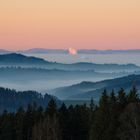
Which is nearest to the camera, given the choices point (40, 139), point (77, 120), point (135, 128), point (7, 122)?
point (135, 128)

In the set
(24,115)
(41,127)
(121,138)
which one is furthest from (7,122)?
(121,138)

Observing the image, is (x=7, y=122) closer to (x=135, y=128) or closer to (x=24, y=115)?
(x=24, y=115)

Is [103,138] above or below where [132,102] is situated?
below

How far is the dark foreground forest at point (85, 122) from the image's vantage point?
2322 inches

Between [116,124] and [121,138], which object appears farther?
[116,124]

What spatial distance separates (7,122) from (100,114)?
31.6 m

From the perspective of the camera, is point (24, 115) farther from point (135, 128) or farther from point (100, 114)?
point (135, 128)

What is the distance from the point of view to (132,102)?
62.1 m

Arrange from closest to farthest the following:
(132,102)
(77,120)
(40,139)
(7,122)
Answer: (132,102), (40,139), (77,120), (7,122)

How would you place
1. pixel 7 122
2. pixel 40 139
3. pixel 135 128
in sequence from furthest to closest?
pixel 7 122 < pixel 40 139 < pixel 135 128

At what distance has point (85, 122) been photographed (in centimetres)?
8544

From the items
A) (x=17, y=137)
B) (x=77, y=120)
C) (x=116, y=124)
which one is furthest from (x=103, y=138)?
(x=17, y=137)

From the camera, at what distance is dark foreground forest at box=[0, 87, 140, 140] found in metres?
59.0

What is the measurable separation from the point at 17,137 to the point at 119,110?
97.2 ft
